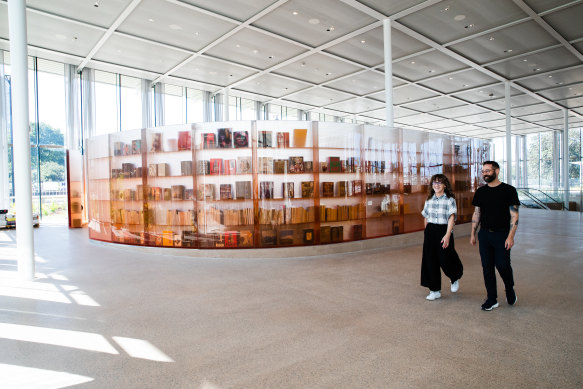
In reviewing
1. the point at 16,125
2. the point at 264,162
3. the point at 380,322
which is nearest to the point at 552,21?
the point at 264,162

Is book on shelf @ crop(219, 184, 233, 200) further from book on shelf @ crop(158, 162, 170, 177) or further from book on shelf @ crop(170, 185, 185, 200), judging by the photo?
book on shelf @ crop(158, 162, 170, 177)

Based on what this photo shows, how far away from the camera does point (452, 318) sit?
358cm

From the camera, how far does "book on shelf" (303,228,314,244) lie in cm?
709

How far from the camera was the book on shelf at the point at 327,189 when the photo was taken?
721 cm

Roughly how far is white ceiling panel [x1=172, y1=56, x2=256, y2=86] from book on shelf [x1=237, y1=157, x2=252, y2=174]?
25.9ft

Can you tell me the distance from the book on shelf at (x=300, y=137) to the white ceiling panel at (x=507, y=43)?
810 centimetres

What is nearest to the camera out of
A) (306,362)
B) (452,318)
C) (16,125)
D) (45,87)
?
(306,362)

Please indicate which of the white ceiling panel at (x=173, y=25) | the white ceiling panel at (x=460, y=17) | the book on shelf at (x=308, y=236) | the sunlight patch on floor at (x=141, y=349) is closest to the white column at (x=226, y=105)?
the white ceiling panel at (x=173, y=25)

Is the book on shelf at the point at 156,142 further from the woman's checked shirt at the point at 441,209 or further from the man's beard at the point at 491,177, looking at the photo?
the man's beard at the point at 491,177

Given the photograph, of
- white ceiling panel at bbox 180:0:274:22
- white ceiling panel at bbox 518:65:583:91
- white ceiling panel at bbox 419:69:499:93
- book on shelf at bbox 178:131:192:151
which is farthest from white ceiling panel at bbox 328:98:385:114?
book on shelf at bbox 178:131:192:151

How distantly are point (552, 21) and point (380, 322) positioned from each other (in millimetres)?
11482

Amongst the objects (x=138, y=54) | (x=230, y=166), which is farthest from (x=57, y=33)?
(x=230, y=166)

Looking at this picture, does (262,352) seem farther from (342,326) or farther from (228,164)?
(228,164)

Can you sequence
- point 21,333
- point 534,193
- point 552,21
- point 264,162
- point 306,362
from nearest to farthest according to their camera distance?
point 306,362
point 21,333
point 264,162
point 552,21
point 534,193
